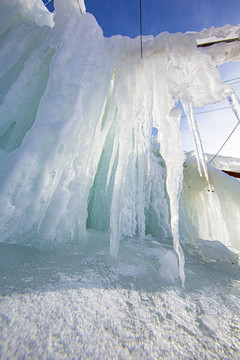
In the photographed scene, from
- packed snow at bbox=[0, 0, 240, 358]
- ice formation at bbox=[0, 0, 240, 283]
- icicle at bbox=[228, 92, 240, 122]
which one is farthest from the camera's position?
icicle at bbox=[228, 92, 240, 122]

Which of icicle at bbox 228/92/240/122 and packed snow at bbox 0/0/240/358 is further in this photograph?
icicle at bbox 228/92/240/122

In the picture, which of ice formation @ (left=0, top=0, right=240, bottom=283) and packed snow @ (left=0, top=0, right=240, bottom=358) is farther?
ice formation @ (left=0, top=0, right=240, bottom=283)

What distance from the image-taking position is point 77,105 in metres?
1.40

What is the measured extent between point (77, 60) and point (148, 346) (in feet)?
6.96

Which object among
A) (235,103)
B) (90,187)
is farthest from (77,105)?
(235,103)

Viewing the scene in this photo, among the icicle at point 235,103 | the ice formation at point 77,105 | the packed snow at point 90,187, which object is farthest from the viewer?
the icicle at point 235,103

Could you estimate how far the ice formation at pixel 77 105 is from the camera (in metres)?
1.18

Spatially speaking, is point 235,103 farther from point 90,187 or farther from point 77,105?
point 90,187

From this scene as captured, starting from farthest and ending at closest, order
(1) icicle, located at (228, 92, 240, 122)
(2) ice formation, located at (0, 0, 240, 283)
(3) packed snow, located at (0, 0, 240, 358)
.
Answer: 1. (1) icicle, located at (228, 92, 240, 122)
2. (2) ice formation, located at (0, 0, 240, 283)
3. (3) packed snow, located at (0, 0, 240, 358)

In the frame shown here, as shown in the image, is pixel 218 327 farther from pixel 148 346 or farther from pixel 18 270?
pixel 18 270

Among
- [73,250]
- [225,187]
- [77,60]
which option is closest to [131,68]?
[77,60]

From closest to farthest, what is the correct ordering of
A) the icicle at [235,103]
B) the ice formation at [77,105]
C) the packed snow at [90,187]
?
1. the packed snow at [90,187]
2. the ice formation at [77,105]
3. the icicle at [235,103]

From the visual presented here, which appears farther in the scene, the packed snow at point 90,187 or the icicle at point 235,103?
the icicle at point 235,103

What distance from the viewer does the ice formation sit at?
3.87ft
